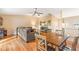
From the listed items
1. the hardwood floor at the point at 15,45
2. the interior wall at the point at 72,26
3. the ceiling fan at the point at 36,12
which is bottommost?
the hardwood floor at the point at 15,45

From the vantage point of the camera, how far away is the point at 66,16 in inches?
71.1

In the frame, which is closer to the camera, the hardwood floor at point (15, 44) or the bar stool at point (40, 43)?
the hardwood floor at point (15, 44)

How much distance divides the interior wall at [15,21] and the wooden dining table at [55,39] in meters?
0.32

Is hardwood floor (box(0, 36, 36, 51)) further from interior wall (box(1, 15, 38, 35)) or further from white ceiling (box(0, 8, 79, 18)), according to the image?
white ceiling (box(0, 8, 79, 18))

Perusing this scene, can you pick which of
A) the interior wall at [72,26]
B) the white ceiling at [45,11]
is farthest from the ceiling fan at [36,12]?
the interior wall at [72,26]

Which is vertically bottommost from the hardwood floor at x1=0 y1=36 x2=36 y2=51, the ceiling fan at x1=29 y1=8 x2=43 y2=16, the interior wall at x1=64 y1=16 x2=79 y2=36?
the hardwood floor at x1=0 y1=36 x2=36 y2=51

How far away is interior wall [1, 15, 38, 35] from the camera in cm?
179

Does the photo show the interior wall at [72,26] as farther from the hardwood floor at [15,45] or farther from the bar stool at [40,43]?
the hardwood floor at [15,45]

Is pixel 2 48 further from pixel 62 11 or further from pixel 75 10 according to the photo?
pixel 75 10

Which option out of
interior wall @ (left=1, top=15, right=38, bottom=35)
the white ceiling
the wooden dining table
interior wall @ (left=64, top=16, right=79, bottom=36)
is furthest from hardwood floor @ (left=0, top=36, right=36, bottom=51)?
interior wall @ (left=64, top=16, right=79, bottom=36)

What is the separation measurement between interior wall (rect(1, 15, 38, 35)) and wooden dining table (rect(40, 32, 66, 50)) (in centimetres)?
32

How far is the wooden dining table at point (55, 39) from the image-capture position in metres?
1.79
